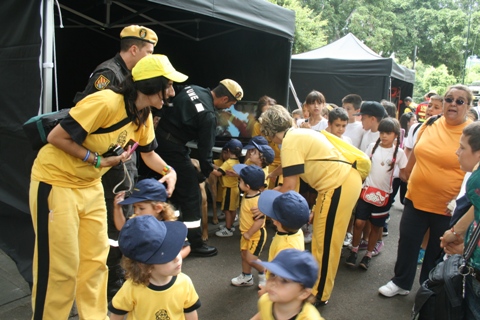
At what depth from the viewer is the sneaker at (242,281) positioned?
3779 millimetres

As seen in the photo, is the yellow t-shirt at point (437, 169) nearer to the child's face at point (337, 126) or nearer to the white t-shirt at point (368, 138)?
the child's face at point (337, 126)

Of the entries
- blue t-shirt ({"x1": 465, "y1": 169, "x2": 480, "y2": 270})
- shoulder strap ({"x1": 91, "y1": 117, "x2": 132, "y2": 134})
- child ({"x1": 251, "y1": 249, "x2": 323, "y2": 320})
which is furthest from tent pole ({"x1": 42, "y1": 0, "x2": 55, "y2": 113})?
blue t-shirt ({"x1": 465, "y1": 169, "x2": 480, "y2": 270})

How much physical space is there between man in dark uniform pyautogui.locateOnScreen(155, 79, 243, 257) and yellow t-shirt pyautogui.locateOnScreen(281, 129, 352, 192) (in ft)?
3.90

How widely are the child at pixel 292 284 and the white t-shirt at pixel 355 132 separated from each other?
3.70 metres

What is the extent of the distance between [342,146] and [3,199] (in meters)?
3.11

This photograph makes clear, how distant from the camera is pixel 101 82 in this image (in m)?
2.89

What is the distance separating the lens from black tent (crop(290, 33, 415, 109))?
9.50 metres

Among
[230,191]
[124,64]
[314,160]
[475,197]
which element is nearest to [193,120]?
[124,64]

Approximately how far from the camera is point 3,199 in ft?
11.6

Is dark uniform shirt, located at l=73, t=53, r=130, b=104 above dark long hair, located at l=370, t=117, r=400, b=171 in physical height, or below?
above

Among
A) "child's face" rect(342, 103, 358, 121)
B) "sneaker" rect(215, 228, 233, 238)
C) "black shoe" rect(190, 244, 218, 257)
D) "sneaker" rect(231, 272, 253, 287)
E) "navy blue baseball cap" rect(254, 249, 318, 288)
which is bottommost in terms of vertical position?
"sneaker" rect(215, 228, 233, 238)

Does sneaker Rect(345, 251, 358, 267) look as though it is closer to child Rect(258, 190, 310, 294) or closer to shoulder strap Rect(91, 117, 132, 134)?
child Rect(258, 190, 310, 294)

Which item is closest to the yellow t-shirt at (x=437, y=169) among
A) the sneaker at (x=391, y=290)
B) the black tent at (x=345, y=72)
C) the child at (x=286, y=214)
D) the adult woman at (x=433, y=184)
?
the adult woman at (x=433, y=184)

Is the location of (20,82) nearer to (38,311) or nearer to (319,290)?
(38,311)
